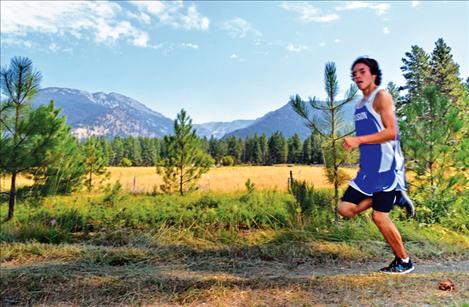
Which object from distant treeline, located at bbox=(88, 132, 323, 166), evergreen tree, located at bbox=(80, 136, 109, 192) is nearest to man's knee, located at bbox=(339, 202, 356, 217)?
evergreen tree, located at bbox=(80, 136, 109, 192)

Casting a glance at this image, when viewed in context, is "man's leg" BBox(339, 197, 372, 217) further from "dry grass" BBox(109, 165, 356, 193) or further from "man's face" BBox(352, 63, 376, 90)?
"dry grass" BBox(109, 165, 356, 193)

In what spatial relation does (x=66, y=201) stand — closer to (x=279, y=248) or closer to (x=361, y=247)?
(x=279, y=248)

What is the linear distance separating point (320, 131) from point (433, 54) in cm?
3117

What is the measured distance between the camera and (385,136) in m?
1.91

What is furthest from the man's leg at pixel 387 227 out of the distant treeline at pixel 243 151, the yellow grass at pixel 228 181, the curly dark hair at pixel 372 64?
the distant treeline at pixel 243 151

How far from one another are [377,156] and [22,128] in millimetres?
6232

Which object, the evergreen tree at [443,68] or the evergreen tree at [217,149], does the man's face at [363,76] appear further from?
the evergreen tree at [217,149]

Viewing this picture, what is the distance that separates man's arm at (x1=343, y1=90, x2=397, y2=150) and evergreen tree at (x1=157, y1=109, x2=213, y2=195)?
15.4 metres

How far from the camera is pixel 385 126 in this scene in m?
1.94

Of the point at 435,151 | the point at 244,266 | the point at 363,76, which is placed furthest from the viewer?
the point at 435,151

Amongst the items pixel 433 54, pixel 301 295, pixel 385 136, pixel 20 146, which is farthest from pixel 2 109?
pixel 433 54

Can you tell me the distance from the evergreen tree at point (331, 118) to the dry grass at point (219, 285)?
→ 121 inches

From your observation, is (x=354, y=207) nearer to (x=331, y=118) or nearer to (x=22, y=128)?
(x=331, y=118)

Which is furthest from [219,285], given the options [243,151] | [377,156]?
[243,151]
